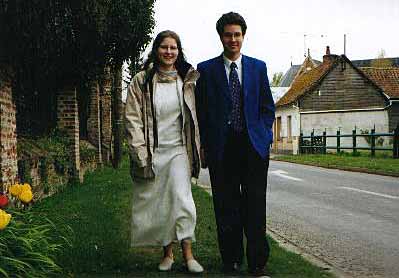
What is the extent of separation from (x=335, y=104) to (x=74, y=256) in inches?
1527

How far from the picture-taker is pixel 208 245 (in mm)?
6242

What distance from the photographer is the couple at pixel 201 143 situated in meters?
4.98

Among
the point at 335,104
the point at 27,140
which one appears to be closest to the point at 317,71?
the point at 335,104

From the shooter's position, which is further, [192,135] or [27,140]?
[27,140]

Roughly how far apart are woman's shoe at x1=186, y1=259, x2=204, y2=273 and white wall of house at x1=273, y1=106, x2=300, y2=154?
37.3 metres

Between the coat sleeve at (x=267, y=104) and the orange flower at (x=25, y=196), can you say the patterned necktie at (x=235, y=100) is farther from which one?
the orange flower at (x=25, y=196)

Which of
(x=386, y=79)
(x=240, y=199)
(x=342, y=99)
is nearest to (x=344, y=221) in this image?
(x=240, y=199)

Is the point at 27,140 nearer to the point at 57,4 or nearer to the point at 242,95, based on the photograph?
the point at 57,4

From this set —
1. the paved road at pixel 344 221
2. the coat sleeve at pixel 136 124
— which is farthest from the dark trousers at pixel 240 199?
the paved road at pixel 344 221

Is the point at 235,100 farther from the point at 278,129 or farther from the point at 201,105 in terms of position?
the point at 278,129

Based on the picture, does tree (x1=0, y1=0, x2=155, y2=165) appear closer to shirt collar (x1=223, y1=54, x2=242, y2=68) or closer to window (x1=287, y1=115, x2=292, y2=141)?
shirt collar (x1=223, y1=54, x2=242, y2=68)

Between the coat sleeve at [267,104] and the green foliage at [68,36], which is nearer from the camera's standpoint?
the coat sleeve at [267,104]

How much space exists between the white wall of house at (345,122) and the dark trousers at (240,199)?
35912 millimetres

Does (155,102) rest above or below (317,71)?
below
